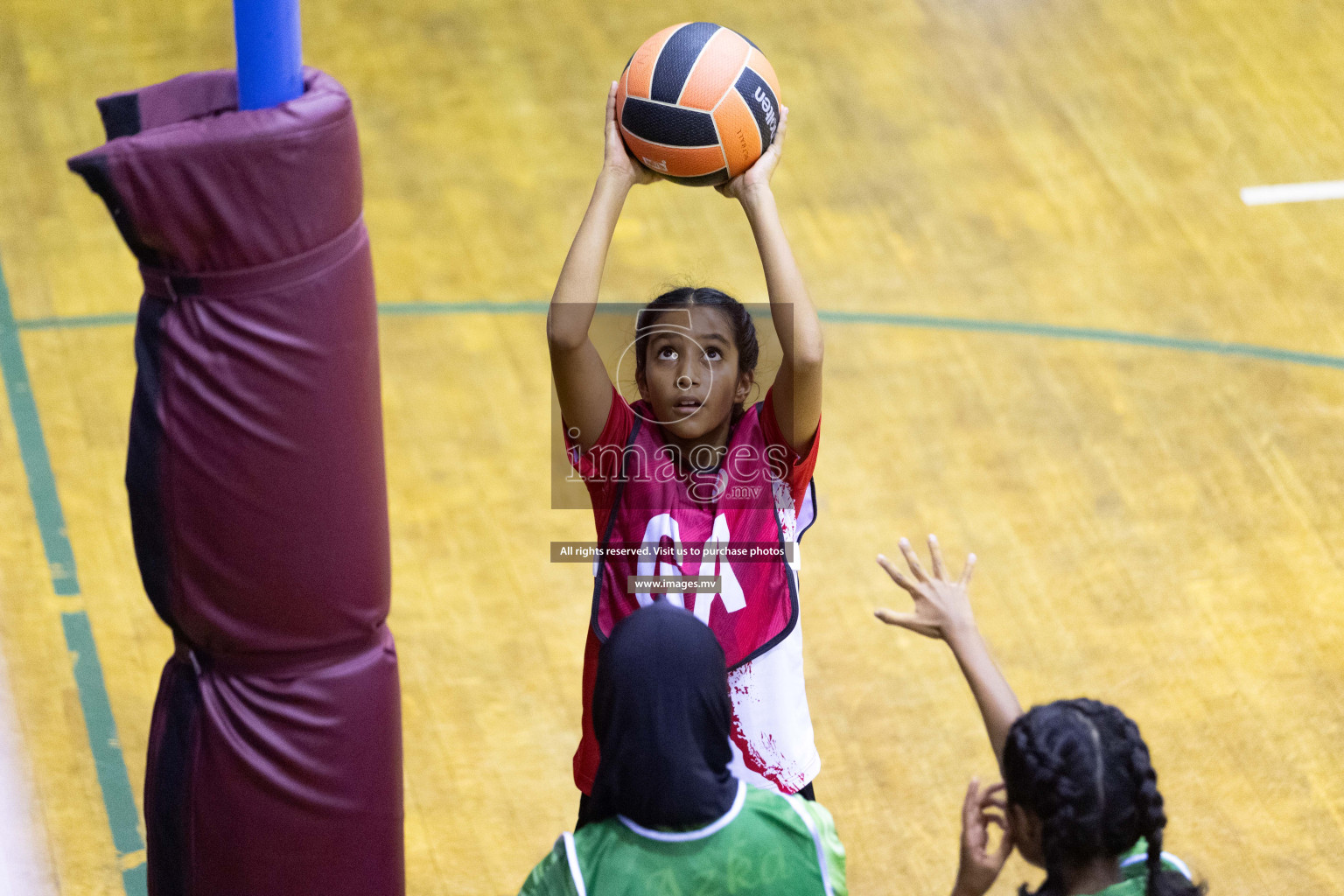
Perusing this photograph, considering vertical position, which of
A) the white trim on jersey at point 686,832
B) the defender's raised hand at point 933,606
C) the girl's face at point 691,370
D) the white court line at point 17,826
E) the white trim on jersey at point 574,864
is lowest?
the white court line at point 17,826

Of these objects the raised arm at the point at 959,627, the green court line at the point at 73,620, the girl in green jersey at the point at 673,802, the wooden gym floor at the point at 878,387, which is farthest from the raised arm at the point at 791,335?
the green court line at the point at 73,620

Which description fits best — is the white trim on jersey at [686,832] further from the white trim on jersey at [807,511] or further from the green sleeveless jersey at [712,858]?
the white trim on jersey at [807,511]

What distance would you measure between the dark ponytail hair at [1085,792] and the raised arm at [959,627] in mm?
166

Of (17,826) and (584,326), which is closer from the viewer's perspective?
(584,326)

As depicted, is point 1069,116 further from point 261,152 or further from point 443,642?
point 261,152

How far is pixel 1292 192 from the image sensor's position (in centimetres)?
653

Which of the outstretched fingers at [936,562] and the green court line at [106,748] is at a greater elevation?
the outstretched fingers at [936,562]

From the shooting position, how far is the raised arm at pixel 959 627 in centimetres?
247

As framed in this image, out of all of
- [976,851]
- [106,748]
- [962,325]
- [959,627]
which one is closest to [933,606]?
[959,627]

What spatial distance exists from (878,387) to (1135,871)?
351 cm

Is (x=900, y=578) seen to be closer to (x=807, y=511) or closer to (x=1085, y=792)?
(x=807, y=511)

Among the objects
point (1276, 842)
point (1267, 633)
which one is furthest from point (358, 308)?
point (1267, 633)

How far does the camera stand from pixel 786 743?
292 centimetres

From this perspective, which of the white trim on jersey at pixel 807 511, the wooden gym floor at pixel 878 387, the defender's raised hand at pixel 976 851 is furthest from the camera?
the wooden gym floor at pixel 878 387
